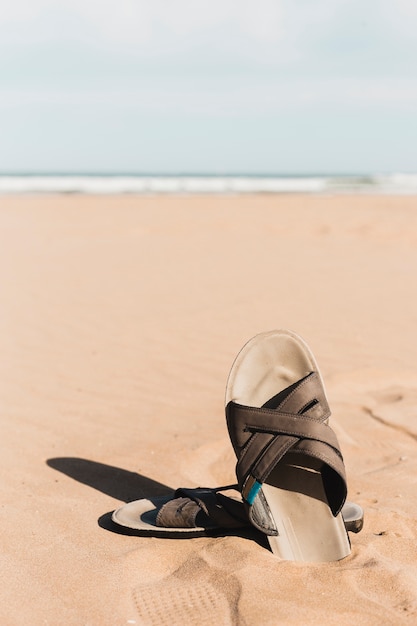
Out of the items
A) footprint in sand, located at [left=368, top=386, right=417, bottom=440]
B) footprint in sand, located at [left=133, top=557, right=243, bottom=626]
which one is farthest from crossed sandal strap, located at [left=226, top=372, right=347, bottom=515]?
footprint in sand, located at [left=368, top=386, right=417, bottom=440]

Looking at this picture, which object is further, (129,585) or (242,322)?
(242,322)

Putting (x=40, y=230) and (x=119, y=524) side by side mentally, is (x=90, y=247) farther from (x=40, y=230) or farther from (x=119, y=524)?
(x=119, y=524)

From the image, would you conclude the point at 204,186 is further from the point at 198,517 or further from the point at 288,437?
the point at 288,437

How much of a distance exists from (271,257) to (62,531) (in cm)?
740

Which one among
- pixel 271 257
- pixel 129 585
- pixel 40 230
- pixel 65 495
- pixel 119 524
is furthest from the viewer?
pixel 40 230

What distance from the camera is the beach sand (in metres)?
2.18

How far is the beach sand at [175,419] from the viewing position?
7.16 feet

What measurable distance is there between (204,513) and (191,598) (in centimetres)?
46

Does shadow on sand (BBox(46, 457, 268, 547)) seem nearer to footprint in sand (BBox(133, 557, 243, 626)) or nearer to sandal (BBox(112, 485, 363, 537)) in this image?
sandal (BBox(112, 485, 363, 537))

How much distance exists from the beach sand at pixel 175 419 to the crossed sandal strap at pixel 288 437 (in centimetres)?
23

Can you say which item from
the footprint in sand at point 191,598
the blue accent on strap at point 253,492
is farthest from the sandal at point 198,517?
the footprint in sand at point 191,598

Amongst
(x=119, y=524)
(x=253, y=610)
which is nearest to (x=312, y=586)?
(x=253, y=610)

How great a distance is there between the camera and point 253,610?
6.83 feet

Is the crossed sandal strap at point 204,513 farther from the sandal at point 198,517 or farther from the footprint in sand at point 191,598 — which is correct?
the footprint in sand at point 191,598
